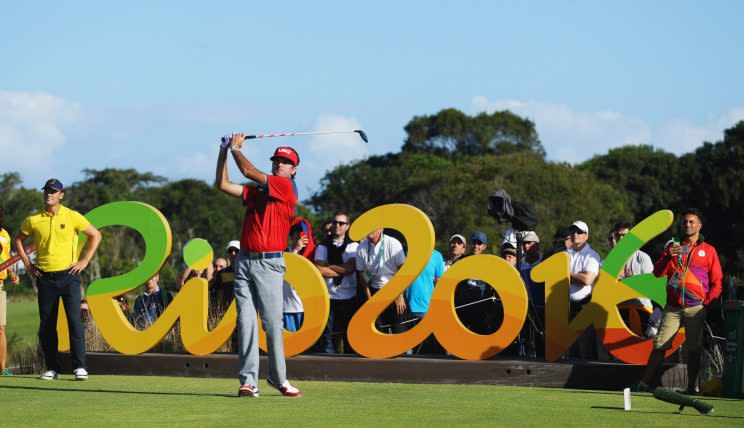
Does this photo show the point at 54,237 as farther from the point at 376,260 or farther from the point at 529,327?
the point at 529,327

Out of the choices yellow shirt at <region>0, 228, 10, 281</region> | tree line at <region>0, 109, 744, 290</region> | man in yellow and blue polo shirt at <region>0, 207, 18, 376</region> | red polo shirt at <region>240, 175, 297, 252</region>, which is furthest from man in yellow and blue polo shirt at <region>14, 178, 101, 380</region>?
tree line at <region>0, 109, 744, 290</region>

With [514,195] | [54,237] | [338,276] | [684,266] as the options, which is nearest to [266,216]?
[54,237]

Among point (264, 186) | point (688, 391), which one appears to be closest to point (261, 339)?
point (264, 186)

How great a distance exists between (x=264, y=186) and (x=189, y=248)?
5150mm

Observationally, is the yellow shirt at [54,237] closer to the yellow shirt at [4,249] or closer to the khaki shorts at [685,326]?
the yellow shirt at [4,249]

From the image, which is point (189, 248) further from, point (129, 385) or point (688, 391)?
point (688, 391)

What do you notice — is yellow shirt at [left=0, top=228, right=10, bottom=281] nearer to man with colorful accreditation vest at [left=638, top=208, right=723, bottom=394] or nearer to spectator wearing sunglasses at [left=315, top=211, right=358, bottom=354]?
spectator wearing sunglasses at [left=315, top=211, right=358, bottom=354]

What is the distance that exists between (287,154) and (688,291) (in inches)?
155

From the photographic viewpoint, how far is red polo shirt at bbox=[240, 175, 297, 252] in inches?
390

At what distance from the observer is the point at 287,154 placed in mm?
10109

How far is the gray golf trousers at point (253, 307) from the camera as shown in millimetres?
9953

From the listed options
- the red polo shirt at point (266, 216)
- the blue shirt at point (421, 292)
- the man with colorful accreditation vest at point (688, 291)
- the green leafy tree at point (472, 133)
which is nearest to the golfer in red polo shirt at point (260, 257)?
the red polo shirt at point (266, 216)

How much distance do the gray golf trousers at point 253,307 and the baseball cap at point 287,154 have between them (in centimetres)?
85

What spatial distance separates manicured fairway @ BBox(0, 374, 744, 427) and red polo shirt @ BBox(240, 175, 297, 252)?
4.23 feet
